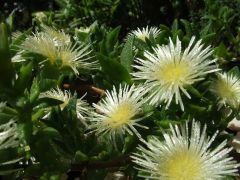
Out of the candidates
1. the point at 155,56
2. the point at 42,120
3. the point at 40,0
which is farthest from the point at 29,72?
the point at 40,0

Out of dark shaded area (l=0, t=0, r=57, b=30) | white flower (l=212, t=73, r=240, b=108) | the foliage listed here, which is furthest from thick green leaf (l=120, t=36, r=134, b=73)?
dark shaded area (l=0, t=0, r=57, b=30)

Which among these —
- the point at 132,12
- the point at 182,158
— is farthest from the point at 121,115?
the point at 132,12

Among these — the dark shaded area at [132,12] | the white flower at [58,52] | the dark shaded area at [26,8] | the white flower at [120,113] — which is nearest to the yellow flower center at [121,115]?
the white flower at [120,113]

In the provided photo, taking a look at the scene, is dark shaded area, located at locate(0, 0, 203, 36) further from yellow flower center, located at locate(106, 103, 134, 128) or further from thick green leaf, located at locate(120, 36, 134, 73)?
Answer: yellow flower center, located at locate(106, 103, 134, 128)

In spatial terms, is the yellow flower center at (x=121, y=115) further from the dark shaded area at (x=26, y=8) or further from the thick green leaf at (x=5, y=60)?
the dark shaded area at (x=26, y=8)

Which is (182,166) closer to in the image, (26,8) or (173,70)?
(173,70)

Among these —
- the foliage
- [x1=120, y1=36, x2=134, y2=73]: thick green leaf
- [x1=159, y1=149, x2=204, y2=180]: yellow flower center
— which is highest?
[x1=120, y1=36, x2=134, y2=73]: thick green leaf

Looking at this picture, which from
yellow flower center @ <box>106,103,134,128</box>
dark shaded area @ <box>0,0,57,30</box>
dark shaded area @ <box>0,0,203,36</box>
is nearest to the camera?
yellow flower center @ <box>106,103,134,128</box>
